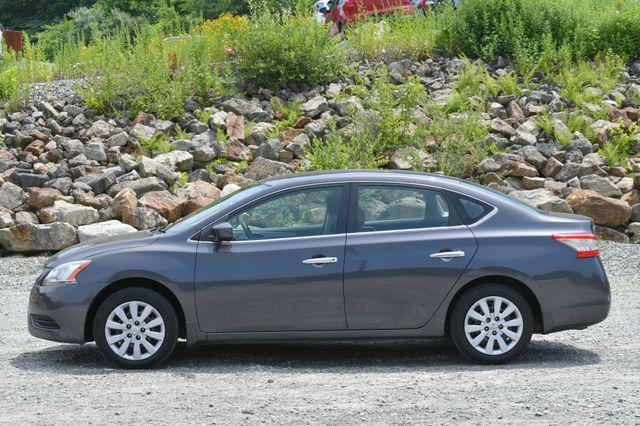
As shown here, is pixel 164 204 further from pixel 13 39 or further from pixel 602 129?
pixel 13 39

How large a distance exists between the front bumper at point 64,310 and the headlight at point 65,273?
0.04m

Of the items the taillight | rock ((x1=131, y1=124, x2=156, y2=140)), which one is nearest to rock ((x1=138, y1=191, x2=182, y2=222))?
rock ((x1=131, y1=124, x2=156, y2=140))

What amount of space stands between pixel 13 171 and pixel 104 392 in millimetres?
8810

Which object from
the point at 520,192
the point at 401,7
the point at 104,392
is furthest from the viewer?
the point at 401,7

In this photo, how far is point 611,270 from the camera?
1260 centimetres

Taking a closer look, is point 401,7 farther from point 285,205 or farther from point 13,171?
point 285,205

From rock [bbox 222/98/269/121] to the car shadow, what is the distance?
8595 mm

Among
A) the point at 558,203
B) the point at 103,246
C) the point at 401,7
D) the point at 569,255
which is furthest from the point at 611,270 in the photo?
the point at 401,7

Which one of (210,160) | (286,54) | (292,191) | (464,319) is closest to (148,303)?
(292,191)

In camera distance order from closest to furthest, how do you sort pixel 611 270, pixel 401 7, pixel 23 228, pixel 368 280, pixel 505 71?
pixel 368 280
pixel 611 270
pixel 23 228
pixel 505 71
pixel 401 7

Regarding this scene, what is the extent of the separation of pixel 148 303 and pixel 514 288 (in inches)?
111

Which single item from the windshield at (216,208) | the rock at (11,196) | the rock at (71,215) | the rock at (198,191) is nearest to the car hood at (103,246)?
the windshield at (216,208)

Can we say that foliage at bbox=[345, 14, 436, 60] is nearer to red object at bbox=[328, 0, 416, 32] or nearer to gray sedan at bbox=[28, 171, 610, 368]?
red object at bbox=[328, 0, 416, 32]

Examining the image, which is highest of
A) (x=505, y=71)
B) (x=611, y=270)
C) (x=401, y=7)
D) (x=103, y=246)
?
(x=401, y=7)
